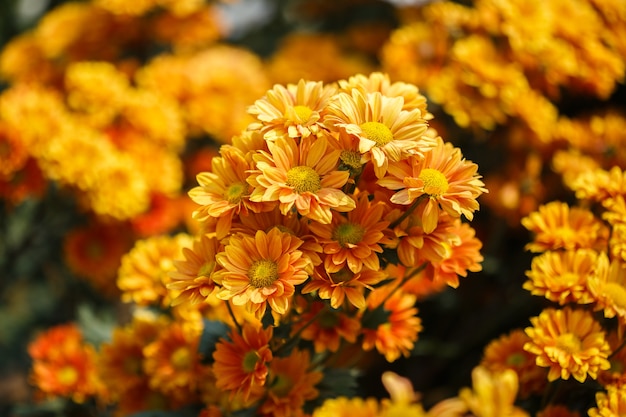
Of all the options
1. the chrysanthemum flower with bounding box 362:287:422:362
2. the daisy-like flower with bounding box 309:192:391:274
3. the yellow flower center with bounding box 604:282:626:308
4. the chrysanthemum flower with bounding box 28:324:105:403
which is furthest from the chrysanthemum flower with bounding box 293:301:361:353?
the chrysanthemum flower with bounding box 28:324:105:403

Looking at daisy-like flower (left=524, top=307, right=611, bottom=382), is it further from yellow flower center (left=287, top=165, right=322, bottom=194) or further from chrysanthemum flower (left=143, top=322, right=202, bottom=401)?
chrysanthemum flower (left=143, top=322, right=202, bottom=401)

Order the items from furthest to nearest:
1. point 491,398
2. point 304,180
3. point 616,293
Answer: point 616,293 → point 304,180 → point 491,398

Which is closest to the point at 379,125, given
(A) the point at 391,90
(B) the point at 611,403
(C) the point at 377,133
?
(C) the point at 377,133

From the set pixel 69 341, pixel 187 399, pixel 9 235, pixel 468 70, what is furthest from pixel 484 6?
pixel 9 235

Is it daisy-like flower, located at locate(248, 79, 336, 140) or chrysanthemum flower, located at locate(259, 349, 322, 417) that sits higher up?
daisy-like flower, located at locate(248, 79, 336, 140)

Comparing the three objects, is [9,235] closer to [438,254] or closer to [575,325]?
[438,254]

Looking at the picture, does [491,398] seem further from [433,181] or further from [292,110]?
[292,110]
